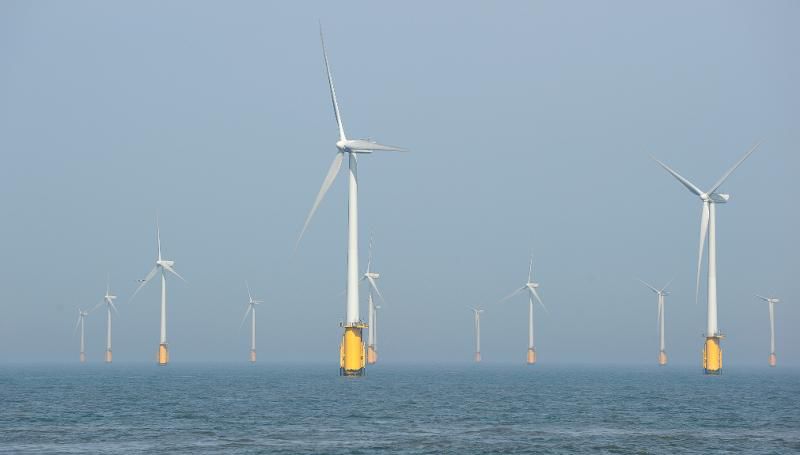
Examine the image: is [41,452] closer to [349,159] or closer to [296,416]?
[296,416]

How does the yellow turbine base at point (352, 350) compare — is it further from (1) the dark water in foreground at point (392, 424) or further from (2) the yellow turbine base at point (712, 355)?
(2) the yellow turbine base at point (712, 355)

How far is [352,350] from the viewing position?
5487 inches

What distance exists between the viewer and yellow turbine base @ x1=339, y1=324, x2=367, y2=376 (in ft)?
444

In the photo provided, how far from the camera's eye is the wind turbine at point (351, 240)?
13500 centimetres

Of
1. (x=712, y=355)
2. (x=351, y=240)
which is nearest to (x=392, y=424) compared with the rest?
(x=351, y=240)

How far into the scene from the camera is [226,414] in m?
101

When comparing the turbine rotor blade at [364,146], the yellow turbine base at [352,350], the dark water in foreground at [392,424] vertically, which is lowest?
the dark water in foreground at [392,424]

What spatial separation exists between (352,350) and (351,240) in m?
14.4

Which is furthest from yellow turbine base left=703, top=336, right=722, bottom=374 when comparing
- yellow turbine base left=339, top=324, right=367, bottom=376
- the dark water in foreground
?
yellow turbine base left=339, top=324, right=367, bottom=376

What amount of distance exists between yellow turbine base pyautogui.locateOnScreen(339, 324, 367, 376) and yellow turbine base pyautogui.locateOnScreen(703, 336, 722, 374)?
2766 inches

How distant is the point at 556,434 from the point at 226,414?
111 feet

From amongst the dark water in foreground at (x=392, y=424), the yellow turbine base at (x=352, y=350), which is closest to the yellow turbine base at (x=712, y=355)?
the dark water in foreground at (x=392, y=424)

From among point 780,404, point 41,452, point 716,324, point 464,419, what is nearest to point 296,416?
point 464,419

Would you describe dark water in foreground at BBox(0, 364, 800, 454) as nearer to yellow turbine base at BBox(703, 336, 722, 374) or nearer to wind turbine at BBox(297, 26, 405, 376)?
wind turbine at BBox(297, 26, 405, 376)
